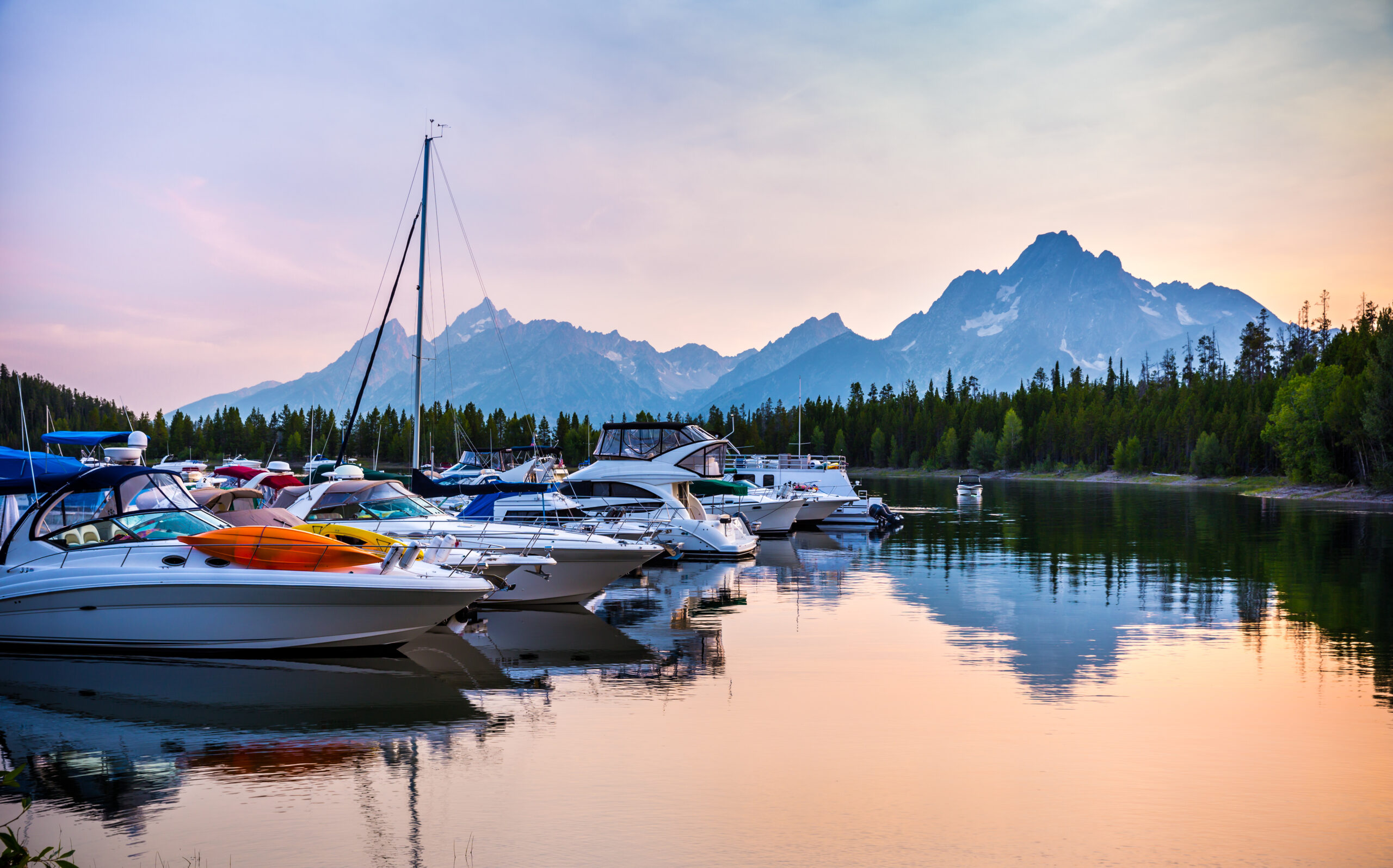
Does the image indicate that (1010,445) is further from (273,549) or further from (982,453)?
(273,549)

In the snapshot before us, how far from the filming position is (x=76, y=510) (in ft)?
59.1

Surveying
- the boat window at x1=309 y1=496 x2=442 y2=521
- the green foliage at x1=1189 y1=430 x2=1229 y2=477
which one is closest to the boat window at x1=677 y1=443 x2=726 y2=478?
the boat window at x1=309 y1=496 x2=442 y2=521

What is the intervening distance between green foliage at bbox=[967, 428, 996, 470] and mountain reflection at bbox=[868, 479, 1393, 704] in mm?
98097

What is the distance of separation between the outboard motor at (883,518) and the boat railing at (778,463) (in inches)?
294

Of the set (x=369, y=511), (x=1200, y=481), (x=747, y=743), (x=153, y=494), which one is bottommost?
(x=747, y=743)

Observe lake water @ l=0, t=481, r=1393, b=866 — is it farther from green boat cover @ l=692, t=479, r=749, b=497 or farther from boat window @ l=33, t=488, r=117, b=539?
green boat cover @ l=692, t=479, r=749, b=497

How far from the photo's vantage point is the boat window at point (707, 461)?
39.3m

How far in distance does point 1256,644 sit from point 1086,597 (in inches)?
264

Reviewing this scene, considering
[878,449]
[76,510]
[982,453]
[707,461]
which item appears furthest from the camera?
[878,449]

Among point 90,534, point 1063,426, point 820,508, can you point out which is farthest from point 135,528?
point 1063,426

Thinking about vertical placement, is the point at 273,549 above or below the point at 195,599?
above

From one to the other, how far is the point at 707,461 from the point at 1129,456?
107526mm

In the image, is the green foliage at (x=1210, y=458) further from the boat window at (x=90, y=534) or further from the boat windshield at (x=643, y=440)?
the boat window at (x=90, y=534)

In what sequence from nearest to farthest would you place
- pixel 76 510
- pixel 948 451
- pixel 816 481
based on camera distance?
pixel 76 510 → pixel 816 481 → pixel 948 451
